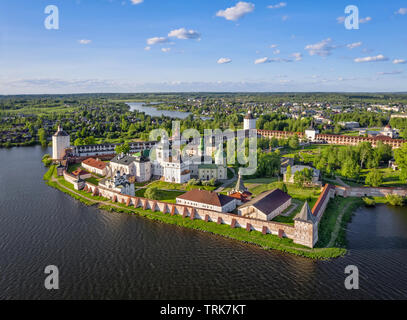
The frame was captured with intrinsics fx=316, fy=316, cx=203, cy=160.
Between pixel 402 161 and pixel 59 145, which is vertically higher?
pixel 59 145

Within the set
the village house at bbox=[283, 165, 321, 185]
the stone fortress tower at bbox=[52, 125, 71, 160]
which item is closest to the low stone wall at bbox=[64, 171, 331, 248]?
the village house at bbox=[283, 165, 321, 185]

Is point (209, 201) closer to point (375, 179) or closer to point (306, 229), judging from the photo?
point (306, 229)

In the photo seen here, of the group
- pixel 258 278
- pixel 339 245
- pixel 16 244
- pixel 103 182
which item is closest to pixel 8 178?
pixel 103 182

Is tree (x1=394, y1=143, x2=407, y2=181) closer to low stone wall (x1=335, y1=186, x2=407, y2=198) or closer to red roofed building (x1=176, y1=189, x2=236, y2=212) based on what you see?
low stone wall (x1=335, y1=186, x2=407, y2=198)

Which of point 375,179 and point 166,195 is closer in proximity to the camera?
point 166,195

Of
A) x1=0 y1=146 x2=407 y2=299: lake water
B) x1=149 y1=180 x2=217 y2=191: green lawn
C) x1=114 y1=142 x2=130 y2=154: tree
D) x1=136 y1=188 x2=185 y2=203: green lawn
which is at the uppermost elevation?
x1=114 y1=142 x2=130 y2=154: tree

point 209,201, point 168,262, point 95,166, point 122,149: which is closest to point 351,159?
point 209,201

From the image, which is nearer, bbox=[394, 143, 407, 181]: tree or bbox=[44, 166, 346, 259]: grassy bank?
bbox=[44, 166, 346, 259]: grassy bank
